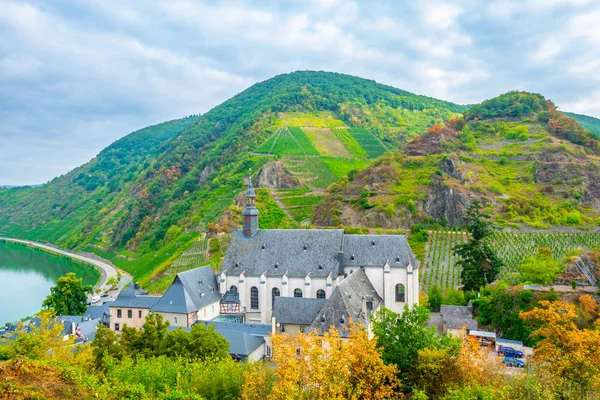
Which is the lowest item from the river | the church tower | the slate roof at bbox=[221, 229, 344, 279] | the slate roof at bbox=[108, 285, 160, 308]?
the river

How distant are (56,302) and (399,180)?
2335 inches

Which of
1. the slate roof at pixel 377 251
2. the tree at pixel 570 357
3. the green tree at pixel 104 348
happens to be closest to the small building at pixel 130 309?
the green tree at pixel 104 348

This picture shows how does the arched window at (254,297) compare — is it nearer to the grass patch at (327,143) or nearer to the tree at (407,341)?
the tree at (407,341)

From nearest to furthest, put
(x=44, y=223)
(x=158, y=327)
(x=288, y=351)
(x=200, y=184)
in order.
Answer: (x=288, y=351), (x=158, y=327), (x=200, y=184), (x=44, y=223)

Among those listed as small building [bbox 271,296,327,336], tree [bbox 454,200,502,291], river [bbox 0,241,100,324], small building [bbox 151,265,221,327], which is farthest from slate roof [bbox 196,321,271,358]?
river [bbox 0,241,100,324]

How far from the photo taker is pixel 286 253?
163ft

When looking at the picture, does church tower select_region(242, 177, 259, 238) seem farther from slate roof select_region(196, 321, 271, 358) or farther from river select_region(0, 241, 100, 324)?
river select_region(0, 241, 100, 324)

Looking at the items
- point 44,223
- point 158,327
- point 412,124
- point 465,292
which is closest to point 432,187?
point 465,292

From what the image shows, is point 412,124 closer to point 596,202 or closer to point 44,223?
point 596,202

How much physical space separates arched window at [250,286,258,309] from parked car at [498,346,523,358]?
75.9 ft

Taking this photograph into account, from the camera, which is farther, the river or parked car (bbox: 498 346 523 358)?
the river

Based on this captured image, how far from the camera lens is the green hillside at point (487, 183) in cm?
7875

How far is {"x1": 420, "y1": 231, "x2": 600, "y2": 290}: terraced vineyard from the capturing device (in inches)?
2299

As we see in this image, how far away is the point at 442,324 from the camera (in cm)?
4316
